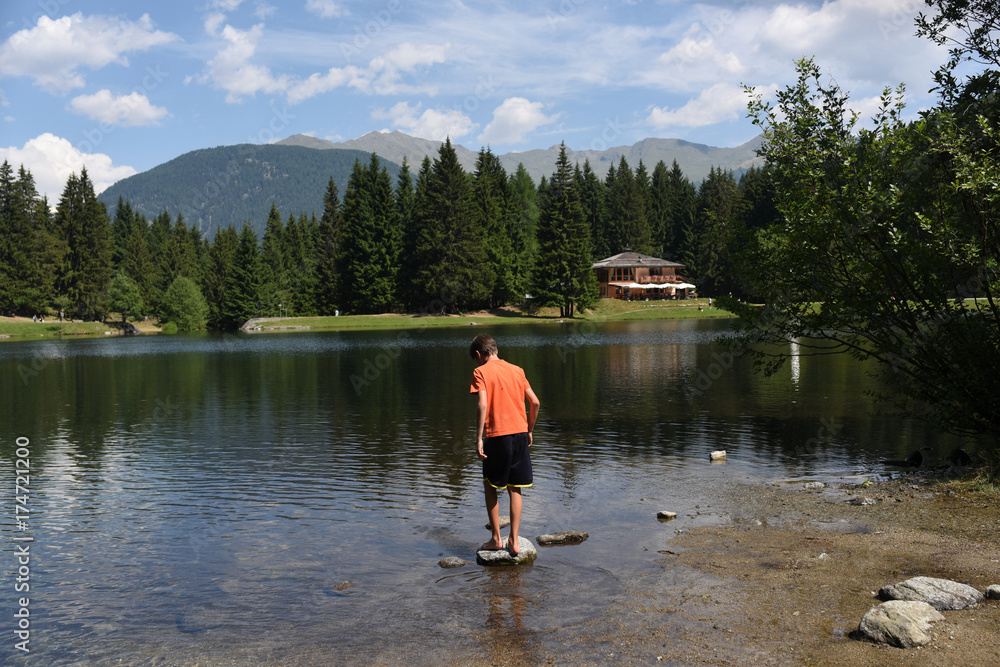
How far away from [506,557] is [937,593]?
15.0ft

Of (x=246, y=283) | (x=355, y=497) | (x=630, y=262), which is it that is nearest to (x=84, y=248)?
(x=246, y=283)

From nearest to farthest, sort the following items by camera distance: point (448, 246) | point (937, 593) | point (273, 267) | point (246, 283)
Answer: point (937, 593), point (448, 246), point (246, 283), point (273, 267)

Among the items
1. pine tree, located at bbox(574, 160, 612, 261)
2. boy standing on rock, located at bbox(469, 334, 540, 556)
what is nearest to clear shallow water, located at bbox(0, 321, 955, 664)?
boy standing on rock, located at bbox(469, 334, 540, 556)

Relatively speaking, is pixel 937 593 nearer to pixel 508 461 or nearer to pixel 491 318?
pixel 508 461

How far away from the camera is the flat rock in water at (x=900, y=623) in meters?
5.83

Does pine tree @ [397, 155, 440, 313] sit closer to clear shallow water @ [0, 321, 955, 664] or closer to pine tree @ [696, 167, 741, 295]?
pine tree @ [696, 167, 741, 295]

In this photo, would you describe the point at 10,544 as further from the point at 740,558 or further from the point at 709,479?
the point at 709,479

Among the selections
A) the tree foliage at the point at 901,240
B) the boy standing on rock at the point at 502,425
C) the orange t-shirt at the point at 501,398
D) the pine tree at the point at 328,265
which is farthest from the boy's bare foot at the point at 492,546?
the pine tree at the point at 328,265

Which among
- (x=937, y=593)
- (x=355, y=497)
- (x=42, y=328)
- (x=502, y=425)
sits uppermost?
(x=502, y=425)

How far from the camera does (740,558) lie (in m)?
8.85

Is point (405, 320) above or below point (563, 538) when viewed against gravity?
above

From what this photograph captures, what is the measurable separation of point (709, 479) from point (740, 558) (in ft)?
16.9

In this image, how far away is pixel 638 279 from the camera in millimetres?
117312

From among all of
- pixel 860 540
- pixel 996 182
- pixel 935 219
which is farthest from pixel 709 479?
pixel 996 182
